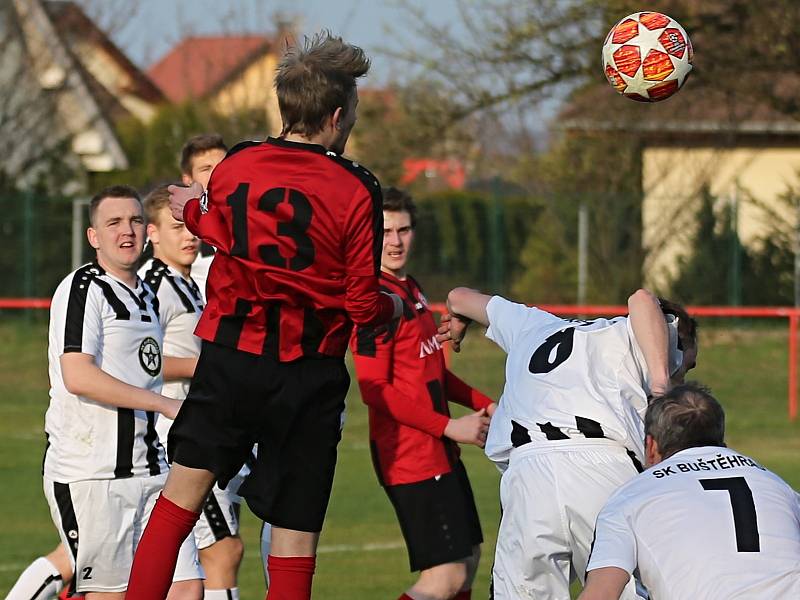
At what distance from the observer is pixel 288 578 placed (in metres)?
4.70

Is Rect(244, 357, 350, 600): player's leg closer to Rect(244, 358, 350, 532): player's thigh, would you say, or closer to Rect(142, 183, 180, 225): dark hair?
Rect(244, 358, 350, 532): player's thigh

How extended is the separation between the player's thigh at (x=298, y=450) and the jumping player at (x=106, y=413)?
95 cm

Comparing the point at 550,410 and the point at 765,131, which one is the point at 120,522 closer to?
the point at 550,410

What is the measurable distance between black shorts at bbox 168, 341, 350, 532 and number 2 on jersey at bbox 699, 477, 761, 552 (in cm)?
120

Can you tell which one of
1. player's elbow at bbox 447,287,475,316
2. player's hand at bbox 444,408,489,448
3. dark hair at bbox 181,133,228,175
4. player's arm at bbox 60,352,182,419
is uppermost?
dark hair at bbox 181,133,228,175

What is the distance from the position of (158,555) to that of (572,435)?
147cm

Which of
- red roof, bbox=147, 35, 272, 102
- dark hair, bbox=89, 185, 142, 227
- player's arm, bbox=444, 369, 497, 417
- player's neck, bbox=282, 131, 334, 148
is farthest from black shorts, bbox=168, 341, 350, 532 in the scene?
red roof, bbox=147, 35, 272, 102

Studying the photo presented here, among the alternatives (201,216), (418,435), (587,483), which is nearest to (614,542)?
(587,483)

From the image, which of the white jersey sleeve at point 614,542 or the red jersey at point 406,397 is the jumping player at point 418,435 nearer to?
the red jersey at point 406,397

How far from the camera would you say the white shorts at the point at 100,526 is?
5652 mm

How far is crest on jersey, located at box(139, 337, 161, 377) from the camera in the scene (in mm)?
5832

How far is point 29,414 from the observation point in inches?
643

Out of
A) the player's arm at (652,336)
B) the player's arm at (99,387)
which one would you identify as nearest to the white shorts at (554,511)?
the player's arm at (652,336)

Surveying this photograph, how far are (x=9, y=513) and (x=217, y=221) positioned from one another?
6367 mm
